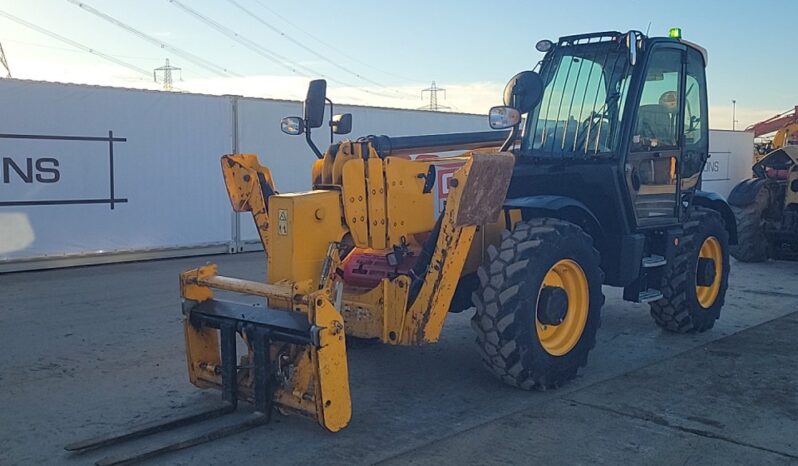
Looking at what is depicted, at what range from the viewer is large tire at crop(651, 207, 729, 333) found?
22.0ft

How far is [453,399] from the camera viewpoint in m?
5.09

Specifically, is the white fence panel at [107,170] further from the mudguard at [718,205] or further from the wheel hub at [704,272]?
the wheel hub at [704,272]

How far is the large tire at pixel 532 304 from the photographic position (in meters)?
4.87

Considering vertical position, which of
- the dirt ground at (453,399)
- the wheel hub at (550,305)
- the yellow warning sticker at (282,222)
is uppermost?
the yellow warning sticker at (282,222)

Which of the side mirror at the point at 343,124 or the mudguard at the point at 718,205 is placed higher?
the side mirror at the point at 343,124

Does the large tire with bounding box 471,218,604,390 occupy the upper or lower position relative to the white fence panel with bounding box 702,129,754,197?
lower

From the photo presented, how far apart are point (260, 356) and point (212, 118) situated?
917 centimetres

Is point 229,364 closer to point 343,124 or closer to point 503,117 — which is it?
point 343,124

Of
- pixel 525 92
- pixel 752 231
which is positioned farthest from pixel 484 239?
pixel 752 231

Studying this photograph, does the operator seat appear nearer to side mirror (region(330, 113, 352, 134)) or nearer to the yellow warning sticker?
side mirror (region(330, 113, 352, 134))

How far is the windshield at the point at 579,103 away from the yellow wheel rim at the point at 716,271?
1866 mm

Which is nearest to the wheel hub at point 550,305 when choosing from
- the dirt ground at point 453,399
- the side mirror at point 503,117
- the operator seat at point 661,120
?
the dirt ground at point 453,399

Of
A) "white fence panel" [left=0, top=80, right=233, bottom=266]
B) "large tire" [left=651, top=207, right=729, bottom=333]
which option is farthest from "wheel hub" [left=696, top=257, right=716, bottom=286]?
"white fence panel" [left=0, top=80, right=233, bottom=266]

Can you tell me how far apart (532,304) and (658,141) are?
7.71 ft
